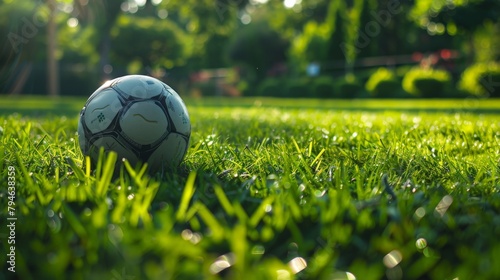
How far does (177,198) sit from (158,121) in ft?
3.22

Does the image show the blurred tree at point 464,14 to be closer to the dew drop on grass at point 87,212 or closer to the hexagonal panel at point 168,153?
the hexagonal panel at point 168,153

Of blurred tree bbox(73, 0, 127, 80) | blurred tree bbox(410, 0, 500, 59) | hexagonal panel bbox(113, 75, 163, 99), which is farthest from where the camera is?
blurred tree bbox(73, 0, 127, 80)

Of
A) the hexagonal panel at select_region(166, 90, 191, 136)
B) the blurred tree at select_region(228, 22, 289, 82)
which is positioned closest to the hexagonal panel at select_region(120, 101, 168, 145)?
the hexagonal panel at select_region(166, 90, 191, 136)

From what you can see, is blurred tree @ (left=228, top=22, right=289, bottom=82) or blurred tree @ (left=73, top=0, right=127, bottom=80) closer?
blurred tree @ (left=73, top=0, right=127, bottom=80)

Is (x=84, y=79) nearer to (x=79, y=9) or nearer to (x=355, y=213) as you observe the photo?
(x=79, y=9)

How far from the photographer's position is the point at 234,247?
159cm

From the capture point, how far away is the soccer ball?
3.16 m

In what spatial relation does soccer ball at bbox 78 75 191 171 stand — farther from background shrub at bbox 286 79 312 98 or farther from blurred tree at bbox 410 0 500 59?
background shrub at bbox 286 79 312 98

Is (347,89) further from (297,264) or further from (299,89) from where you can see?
(297,264)

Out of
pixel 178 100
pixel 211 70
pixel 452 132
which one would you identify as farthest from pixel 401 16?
pixel 178 100

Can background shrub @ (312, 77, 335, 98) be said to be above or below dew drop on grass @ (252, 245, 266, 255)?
below

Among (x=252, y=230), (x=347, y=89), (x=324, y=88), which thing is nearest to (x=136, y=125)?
(x=252, y=230)

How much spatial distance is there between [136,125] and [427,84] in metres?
20.5

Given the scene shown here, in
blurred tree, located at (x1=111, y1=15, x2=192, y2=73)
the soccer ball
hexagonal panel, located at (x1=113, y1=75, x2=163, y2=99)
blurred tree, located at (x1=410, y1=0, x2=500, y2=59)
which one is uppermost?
hexagonal panel, located at (x1=113, y1=75, x2=163, y2=99)
